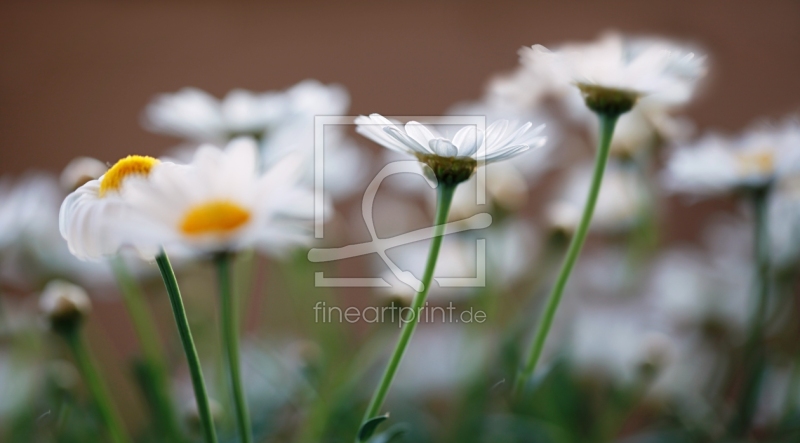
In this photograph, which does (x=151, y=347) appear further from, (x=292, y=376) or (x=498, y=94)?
(x=498, y=94)

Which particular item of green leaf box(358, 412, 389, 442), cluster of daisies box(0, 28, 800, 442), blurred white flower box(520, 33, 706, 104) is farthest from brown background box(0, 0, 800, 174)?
green leaf box(358, 412, 389, 442)

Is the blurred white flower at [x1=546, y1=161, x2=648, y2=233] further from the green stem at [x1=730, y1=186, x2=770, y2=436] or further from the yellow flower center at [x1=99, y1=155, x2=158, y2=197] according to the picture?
the yellow flower center at [x1=99, y1=155, x2=158, y2=197]

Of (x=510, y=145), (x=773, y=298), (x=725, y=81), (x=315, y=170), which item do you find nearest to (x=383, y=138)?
(x=510, y=145)

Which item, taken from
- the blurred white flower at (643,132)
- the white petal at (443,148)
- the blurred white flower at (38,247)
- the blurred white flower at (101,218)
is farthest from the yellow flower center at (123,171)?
the blurred white flower at (643,132)

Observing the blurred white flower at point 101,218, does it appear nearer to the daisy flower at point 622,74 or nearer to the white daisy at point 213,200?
the white daisy at point 213,200

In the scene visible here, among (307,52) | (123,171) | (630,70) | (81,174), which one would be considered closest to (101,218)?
(123,171)

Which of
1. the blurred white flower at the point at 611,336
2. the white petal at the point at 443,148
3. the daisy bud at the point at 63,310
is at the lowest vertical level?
the blurred white flower at the point at 611,336

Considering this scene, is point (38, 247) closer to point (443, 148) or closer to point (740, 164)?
point (443, 148)
